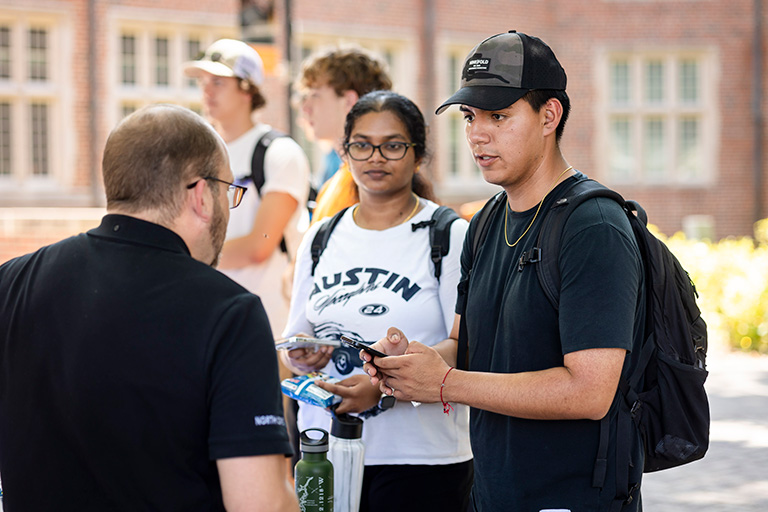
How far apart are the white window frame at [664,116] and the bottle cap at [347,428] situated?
638 inches

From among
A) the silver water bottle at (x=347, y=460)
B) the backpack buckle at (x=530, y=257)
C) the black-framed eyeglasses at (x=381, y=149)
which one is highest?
the black-framed eyeglasses at (x=381, y=149)

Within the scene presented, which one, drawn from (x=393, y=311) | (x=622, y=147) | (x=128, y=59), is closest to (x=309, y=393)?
(x=393, y=311)

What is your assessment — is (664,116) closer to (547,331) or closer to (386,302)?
(386,302)

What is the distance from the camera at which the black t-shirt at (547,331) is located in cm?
201

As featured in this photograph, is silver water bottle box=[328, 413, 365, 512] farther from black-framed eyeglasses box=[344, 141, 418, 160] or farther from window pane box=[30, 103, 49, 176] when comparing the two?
window pane box=[30, 103, 49, 176]

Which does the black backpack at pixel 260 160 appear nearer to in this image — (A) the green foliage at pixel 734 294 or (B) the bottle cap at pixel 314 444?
(B) the bottle cap at pixel 314 444

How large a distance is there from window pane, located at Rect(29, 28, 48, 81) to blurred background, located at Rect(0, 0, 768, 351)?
2cm

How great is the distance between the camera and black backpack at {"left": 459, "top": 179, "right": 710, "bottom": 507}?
6.94 ft

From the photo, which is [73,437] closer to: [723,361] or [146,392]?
[146,392]

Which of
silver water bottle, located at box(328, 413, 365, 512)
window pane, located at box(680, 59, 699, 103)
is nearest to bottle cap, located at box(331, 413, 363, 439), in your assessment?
silver water bottle, located at box(328, 413, 365, 512)

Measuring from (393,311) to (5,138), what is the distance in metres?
12.9

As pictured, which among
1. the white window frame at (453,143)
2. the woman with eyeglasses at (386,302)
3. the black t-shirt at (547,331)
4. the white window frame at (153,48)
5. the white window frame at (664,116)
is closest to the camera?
the black t-shirt at (547,331)

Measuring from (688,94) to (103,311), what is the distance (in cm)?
1856

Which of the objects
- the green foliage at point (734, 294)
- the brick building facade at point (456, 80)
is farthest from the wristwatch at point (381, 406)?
the brick building facade at point (456, 80)
